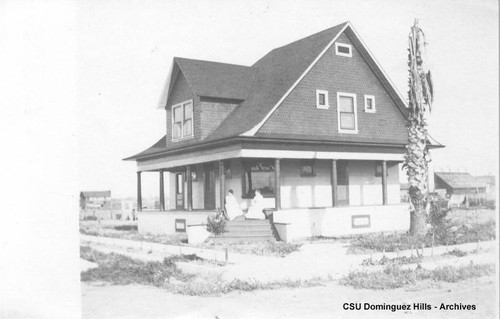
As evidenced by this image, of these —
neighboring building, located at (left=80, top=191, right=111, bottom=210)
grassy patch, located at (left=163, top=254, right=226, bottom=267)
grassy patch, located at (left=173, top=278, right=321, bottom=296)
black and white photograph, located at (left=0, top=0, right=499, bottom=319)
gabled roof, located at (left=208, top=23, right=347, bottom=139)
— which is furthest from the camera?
gabled roof, located at (left=208, top=23, right=347, bottom=139)

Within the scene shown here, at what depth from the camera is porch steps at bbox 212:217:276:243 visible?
1353 centimetres

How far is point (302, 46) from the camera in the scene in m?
14.9

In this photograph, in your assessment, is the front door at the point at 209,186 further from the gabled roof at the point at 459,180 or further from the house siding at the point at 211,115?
the gabled roof at the point at 459,180

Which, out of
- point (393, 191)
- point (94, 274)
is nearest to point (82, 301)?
point (94, 274)

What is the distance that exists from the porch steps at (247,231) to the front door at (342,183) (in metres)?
3.80

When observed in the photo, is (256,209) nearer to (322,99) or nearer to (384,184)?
(322,99)

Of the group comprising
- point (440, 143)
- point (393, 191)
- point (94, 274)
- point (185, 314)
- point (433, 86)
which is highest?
point (433, 86)

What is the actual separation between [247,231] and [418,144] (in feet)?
15.1

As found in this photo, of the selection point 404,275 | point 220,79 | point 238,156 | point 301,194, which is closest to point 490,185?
point 404,275

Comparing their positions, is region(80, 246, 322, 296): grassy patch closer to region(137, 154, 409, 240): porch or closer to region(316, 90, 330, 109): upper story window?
region(137, 154, 409, 240): porch

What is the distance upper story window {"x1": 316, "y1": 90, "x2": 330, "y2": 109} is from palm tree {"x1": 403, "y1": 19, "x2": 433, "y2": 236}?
9.50 ft

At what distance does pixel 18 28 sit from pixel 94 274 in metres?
4.75


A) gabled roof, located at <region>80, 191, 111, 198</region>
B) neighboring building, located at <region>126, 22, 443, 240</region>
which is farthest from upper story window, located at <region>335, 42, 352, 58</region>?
gabled roof, located at <region>80, 191, 111, 198</region>

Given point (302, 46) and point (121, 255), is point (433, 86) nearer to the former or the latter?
point (302, 46)
